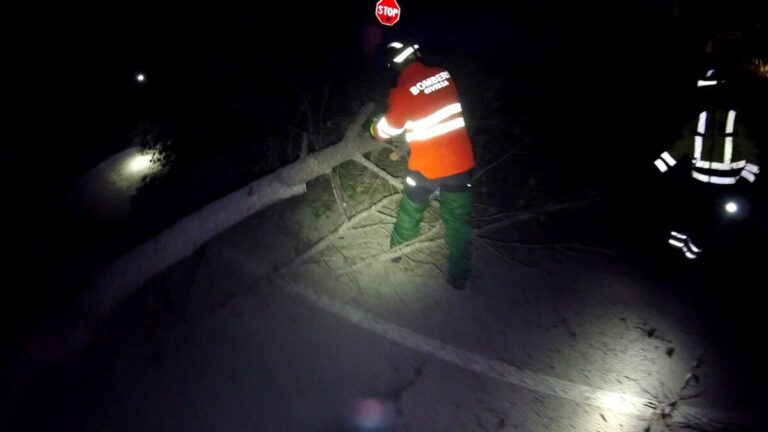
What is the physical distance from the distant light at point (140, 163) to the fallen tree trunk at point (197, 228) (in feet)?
11.5

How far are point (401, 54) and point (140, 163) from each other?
4631 mm

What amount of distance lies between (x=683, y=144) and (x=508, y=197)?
6.32 ft

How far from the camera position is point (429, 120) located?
3.58 meters

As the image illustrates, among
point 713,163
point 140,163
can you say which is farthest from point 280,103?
point 713,163

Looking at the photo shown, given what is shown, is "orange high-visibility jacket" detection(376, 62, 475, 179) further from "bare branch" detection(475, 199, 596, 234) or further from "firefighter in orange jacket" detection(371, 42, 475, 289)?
"bare branch" detection(475, 199, 596, 234)

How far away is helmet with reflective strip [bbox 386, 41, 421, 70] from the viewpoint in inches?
143

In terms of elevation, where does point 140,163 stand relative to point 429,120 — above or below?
below

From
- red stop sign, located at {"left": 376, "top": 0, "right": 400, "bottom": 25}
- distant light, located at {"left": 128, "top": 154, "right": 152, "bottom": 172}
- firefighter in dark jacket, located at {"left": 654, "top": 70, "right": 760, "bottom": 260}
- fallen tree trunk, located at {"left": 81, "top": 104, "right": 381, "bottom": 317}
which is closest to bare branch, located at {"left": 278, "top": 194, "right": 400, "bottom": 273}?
fallen tree trunk, located at {"left": 81, "top": 104, "right": 381, "bottom": 317}

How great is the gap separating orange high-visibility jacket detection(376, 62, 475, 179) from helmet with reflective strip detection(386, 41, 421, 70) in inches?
3.0

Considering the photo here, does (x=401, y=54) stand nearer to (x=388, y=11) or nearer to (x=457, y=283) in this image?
(x=457, y=283)

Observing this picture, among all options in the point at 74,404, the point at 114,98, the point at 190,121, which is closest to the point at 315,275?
the point at 74,404

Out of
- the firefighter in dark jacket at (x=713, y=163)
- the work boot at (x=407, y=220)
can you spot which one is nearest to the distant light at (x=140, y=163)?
the work boot at (x=407, y=220)

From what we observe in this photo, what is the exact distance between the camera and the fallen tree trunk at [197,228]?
3008mm

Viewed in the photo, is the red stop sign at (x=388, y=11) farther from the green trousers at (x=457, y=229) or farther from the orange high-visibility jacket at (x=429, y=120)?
the green trousers at (x=457, y=229)
